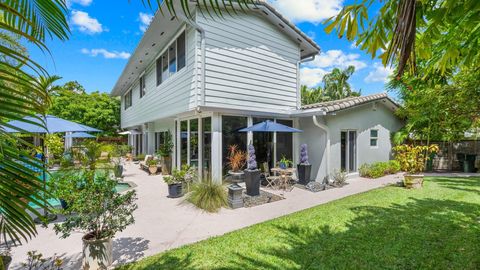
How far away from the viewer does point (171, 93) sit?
35.9ft

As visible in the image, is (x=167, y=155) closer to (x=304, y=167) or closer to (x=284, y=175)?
(x=284, y=175)

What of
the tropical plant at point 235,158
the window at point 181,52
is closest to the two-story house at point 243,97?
the window at point 181,52

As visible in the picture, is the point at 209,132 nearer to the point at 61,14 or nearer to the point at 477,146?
the point at 61,14

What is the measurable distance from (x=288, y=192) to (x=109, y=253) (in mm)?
6502

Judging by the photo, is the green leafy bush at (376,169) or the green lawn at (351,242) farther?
the green leafy bush at (376,169)

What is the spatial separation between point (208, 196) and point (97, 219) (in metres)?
3.55

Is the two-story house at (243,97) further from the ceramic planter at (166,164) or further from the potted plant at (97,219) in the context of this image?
the potted plant at (97,219)

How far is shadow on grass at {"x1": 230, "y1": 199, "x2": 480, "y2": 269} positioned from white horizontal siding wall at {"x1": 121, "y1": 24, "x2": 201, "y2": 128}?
19.6ft

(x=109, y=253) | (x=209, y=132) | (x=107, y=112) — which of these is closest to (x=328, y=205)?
(x=209, y=132)

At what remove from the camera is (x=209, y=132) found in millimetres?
9594

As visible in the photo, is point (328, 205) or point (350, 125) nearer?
point (328, 205)

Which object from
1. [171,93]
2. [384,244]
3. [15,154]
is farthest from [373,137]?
[15,154]

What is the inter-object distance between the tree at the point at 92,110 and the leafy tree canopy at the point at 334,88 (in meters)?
27.7

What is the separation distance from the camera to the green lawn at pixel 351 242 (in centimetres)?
398
